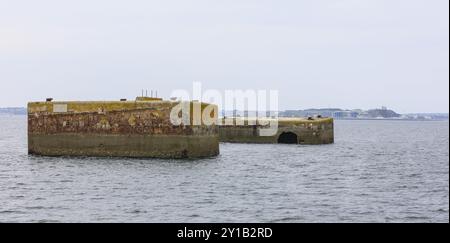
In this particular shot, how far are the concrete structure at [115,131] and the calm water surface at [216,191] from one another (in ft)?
3.52

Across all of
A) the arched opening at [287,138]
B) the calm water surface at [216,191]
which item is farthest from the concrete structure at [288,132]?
the calm water surface at [216,191]

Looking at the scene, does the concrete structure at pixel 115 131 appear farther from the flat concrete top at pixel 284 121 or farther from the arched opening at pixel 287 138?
the arched opening at pixel 287 138

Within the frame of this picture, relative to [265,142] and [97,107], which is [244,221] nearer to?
[97,107]

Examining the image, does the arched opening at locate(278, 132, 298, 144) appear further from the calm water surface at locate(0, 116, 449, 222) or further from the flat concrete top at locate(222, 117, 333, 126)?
the calm water surface at locate(0, 116, 449, 222)

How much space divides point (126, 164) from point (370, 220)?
57.2 feet

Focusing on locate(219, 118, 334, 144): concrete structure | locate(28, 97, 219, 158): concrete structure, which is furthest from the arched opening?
locate(28, 97, 219, 158): concrete structure

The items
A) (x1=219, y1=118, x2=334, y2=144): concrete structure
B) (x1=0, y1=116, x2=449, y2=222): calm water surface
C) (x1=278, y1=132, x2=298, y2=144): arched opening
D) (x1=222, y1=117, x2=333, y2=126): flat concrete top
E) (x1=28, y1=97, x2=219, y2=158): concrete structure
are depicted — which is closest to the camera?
(x1=0, y1=116, x2=449, y2=222): calm water surface

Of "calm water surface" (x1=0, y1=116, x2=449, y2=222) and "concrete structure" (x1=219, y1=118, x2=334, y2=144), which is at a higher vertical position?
"concrete structure" (x1=219, y1=118, x2=334, y2=144)

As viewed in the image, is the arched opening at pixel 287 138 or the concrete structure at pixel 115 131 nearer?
the concrete structure at pixel 115 131

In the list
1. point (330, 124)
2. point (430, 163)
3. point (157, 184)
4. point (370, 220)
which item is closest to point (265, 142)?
point (330, 124)

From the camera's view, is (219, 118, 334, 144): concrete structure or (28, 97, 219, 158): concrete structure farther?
(219, 118, 334, 144): concrete structure

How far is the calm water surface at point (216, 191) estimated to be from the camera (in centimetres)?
2066

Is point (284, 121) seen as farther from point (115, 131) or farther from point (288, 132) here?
point (115, 131)

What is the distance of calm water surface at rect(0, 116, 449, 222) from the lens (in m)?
20.7
